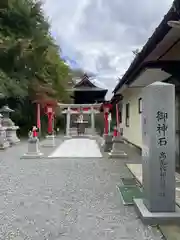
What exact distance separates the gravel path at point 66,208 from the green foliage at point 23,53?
12806mm

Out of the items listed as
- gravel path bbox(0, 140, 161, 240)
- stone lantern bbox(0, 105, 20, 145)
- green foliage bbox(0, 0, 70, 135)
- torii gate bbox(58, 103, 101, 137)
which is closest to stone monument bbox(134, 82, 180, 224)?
gravel path bbox(0, 140, 161, 240)

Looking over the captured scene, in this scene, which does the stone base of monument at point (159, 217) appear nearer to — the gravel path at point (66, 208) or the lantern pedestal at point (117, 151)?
the gravel path at point (66, 208)

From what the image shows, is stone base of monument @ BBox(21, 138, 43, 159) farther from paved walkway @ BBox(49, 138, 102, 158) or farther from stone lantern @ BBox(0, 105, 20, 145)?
stone lantern @ BBox(0, 105, 20, 145)

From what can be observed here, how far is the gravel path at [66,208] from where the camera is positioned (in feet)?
11.9

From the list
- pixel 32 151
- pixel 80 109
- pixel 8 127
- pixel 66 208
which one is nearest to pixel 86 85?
pixel 80 109

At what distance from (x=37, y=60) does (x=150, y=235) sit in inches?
745

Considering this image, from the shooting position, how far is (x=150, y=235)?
354 cm

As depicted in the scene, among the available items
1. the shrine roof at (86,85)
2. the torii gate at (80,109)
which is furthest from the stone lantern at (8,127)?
the shrine roof at (86,85)

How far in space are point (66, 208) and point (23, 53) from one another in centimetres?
1772

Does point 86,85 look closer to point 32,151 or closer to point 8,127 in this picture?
point 8,127

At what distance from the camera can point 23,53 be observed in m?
21.1

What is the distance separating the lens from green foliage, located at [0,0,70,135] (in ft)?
66.0

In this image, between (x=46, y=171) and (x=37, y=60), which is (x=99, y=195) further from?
(x=37, y=60)

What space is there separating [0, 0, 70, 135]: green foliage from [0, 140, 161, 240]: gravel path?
42.0ft
